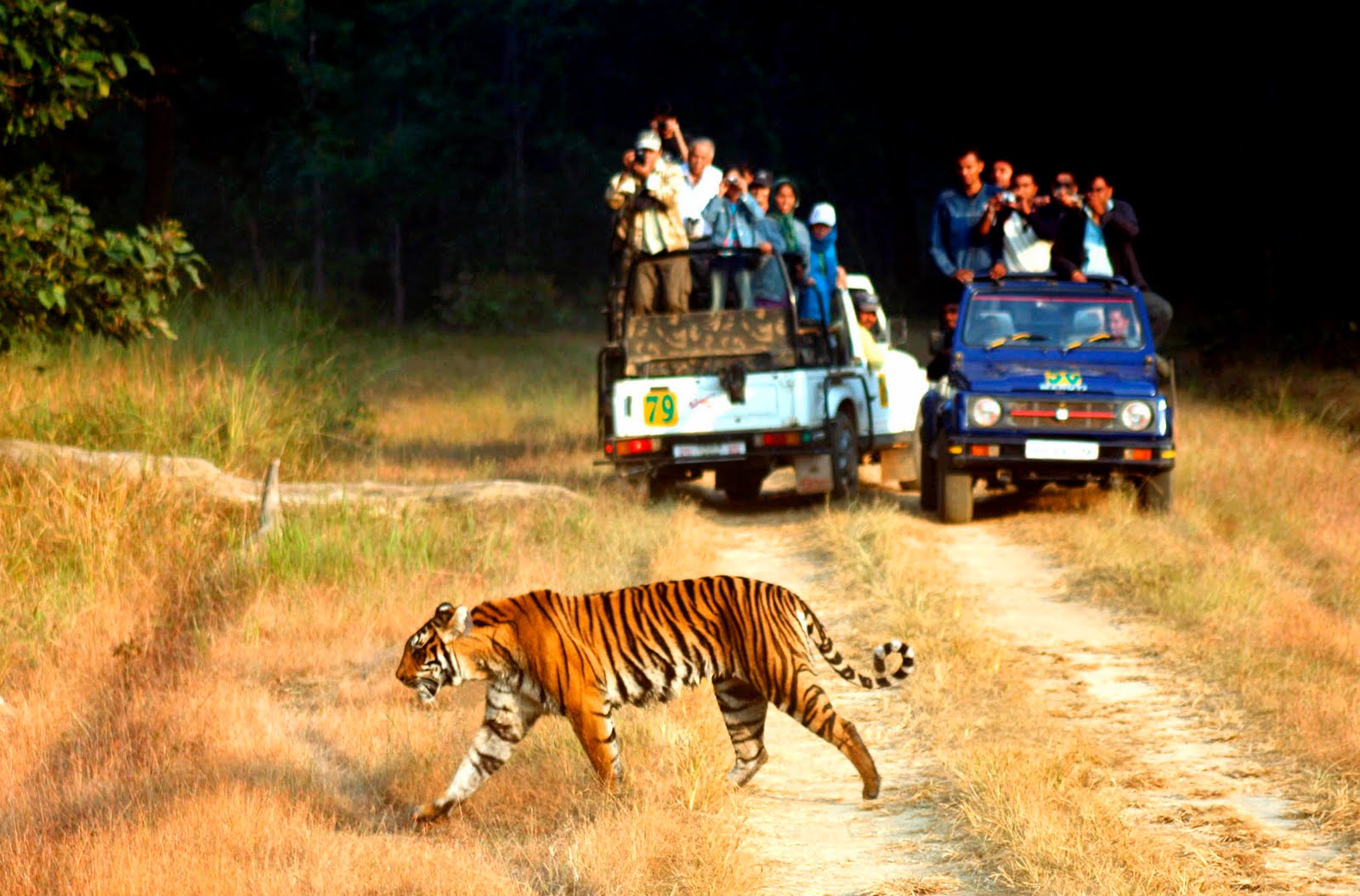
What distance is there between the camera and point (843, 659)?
6.92m

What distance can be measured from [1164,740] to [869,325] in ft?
28.5

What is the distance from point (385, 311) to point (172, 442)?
29.3m

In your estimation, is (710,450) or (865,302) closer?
(710,450)

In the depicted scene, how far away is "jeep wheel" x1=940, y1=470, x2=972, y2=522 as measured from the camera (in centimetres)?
1382

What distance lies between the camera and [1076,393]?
13.6m

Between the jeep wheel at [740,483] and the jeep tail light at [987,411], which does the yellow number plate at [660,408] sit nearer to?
the jeep wheel at [740,483]

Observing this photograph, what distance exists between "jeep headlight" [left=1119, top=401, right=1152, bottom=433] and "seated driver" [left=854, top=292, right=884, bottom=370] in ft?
9.20

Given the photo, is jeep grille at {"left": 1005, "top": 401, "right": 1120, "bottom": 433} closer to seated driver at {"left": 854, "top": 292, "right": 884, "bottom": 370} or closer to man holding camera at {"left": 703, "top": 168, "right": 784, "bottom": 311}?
seated driver at {"left": 854, "top": 292, "right": 884, "bottom": 370}

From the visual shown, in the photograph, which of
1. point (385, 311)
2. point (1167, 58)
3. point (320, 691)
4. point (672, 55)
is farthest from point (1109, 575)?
point (672, 55)

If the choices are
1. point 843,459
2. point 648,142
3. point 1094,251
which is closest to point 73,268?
point 648,142

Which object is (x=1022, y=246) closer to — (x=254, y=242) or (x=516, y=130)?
(x=254, y=242)

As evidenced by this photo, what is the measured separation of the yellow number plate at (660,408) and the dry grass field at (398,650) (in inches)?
27.6

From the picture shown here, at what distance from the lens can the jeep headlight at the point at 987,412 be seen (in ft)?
44.8

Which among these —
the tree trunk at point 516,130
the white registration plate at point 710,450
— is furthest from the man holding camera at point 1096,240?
the tree trunk at point 516,130
